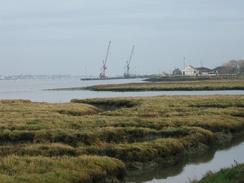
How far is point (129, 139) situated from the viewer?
96.6 ft

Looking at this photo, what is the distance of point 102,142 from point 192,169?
526 cm

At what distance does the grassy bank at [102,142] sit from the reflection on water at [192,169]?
0.66m

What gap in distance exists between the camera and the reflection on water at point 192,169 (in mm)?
22422

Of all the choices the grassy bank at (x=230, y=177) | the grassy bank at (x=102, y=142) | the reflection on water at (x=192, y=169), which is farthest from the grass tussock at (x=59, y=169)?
the grassy bank at (x=230, y=177)

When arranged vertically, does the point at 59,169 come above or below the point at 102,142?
above

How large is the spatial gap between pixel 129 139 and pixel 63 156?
7.99 metres

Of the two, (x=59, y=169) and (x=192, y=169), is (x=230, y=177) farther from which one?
(x=192, y=169)

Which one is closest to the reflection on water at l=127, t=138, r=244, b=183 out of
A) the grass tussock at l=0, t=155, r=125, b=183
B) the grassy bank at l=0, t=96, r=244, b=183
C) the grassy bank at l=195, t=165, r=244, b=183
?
the grassy bank at l=0, t=96, r=244, b=183

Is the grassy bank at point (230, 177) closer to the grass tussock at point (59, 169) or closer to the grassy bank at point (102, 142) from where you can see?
the grass tussock at point (59, 169)

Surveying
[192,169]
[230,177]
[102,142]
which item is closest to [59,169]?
[230,177]

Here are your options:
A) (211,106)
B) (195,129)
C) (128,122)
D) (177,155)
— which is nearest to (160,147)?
(177,155)

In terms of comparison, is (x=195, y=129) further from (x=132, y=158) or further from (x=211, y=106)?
(x=211, y=106)

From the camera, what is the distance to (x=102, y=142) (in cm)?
2692

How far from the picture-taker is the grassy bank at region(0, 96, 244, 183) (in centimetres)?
1977
